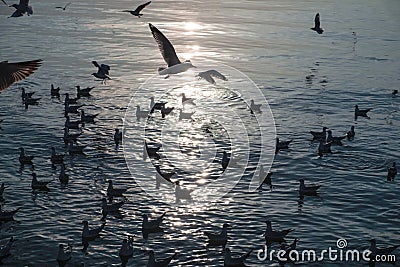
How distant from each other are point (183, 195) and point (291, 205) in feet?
15.7

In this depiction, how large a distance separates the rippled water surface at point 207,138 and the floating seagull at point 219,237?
34 centimetres

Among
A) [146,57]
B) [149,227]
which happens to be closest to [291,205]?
[149,227]

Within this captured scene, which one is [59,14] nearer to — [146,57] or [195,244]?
[146,57]

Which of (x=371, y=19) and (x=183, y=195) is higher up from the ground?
(x=371, y=19)

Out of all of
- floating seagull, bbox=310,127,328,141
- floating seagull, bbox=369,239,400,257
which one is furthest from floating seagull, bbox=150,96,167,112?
floating seagull, bbox=369,239,400,257

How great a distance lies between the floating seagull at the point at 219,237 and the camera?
23938mm

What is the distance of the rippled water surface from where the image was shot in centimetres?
2506

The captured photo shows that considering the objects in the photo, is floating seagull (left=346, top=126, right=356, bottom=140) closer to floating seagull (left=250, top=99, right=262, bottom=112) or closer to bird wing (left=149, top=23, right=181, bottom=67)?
floating seagull (left=250, top=99, right=262, bottom=112)

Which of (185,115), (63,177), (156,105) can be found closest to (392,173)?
(185,115)

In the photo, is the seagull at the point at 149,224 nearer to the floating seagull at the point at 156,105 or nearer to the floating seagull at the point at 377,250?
the floating seagull at the point at 377,250

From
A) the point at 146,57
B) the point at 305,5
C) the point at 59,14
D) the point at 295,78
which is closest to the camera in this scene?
the point at 295,78

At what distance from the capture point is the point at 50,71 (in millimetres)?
55406

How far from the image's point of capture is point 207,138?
37.2 m

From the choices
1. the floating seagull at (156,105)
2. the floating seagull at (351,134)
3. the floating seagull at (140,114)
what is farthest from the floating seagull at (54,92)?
the floating seagull at (351,134)
